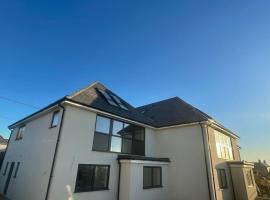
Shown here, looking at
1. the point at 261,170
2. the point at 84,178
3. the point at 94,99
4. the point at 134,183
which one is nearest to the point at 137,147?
the point at 134,183

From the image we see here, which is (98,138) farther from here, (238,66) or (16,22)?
(238,66)

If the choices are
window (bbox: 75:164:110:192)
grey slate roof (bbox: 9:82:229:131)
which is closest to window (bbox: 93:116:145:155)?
grey slate roof (bbox: 9:82:229:131)

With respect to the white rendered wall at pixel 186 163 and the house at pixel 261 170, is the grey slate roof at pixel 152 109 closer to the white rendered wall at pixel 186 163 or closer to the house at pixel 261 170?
the white rendered wall at pixel 186 163

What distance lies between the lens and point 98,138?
33.1ft

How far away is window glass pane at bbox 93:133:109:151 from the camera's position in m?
9.86

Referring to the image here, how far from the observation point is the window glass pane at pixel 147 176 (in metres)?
10.8

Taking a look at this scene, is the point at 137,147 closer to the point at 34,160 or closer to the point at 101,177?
the point at 101,177

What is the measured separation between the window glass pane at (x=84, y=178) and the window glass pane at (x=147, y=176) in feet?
12.0

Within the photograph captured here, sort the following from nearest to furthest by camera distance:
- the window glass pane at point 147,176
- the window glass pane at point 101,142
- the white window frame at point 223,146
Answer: the window glass pane at point 101,142 < the window glass pane at point 147,176 < the white window frame at point 223,146

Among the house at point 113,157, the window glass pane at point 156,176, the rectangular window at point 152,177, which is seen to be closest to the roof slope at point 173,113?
the house at point 113,157

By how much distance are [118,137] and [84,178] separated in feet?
11.2

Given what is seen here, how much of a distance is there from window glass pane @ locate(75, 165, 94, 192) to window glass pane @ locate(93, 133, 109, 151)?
119 cm

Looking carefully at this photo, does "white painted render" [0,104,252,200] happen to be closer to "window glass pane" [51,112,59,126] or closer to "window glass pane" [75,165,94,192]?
"window glass pane" [75,165,94,192]

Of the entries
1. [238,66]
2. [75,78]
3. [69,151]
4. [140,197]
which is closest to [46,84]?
[75,78]
